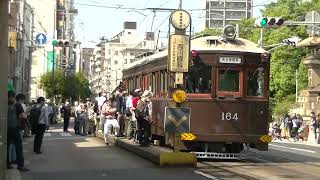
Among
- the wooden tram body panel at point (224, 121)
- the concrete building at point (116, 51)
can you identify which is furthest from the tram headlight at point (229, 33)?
the concrete building at point (116, 51)

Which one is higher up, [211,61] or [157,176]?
[211,61]

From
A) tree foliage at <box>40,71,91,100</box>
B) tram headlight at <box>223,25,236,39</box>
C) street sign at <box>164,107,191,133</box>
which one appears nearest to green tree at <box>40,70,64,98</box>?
tree foliage at <box>40,71,91,100</box>

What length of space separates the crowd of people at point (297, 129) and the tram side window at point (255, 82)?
68.7ft

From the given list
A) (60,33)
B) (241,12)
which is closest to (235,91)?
(241,12)

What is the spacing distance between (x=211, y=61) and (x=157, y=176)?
192 inches

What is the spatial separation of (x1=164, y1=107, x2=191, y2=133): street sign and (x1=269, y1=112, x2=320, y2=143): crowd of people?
2349 centimetres

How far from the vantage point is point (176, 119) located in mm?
15734

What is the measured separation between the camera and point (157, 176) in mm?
13711

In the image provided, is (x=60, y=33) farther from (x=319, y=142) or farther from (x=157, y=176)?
(x=157, y=176)

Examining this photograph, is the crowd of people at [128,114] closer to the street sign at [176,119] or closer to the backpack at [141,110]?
the backpack at [141,110]

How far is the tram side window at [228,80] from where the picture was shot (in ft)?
57.7

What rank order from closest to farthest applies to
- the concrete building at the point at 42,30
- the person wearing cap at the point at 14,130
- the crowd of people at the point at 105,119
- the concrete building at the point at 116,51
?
the person wearing cap at the point at 14,130 < the crowd of people at the point at 105,119 < the concrete building at the point at 42,30 < the concrete building at the point at 116,51

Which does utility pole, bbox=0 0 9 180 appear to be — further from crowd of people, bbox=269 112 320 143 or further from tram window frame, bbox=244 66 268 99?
crowd of people, bbox=269 112 320 143

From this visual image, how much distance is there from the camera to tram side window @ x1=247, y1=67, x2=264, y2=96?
17672 millimetres
